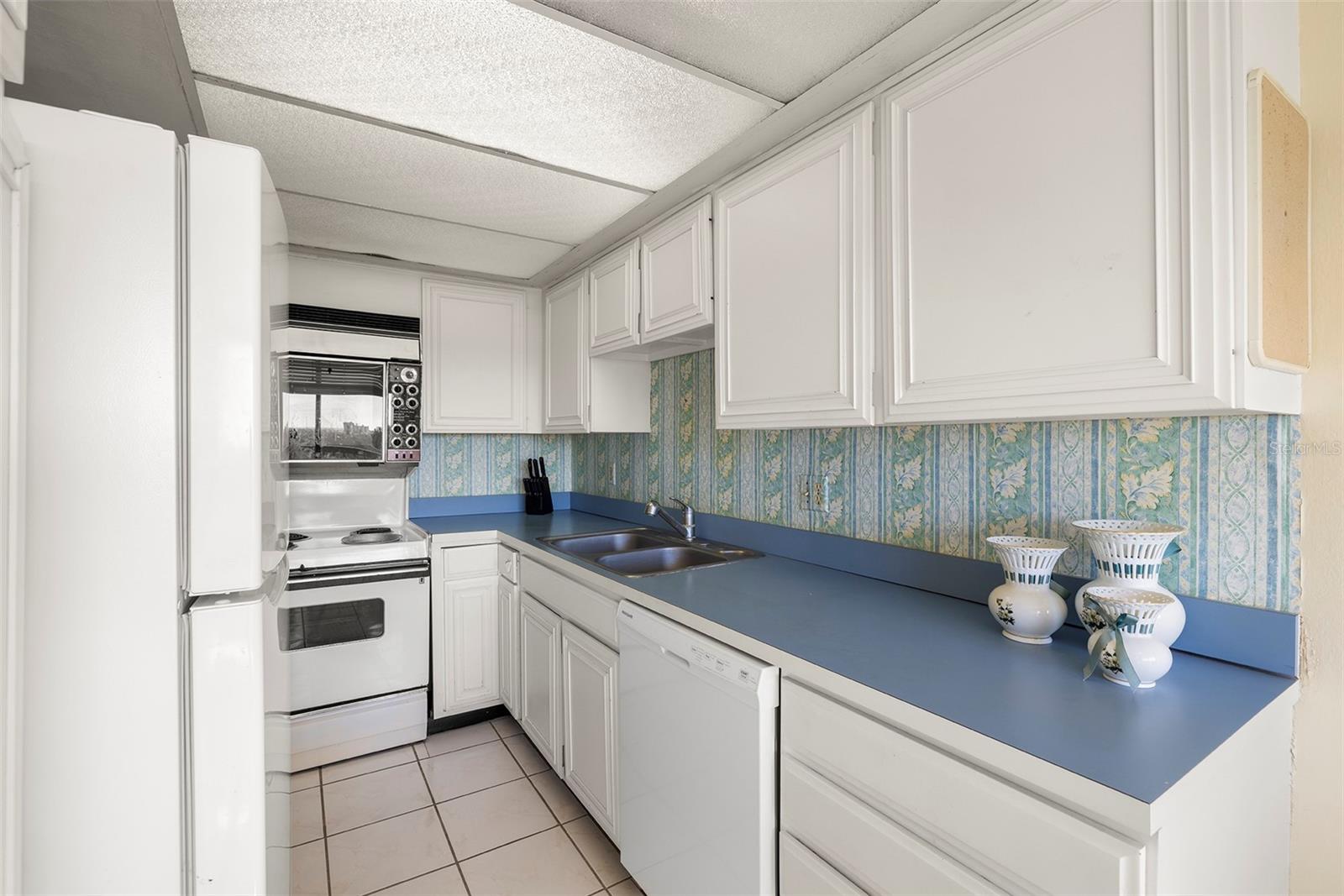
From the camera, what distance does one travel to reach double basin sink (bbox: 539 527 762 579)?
222 centimetres

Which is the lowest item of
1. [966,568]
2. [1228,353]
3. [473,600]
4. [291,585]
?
[473,600]

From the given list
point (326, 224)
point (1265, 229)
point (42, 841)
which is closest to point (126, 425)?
point (42, 841)

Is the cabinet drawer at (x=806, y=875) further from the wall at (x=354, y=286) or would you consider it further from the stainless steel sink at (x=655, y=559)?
the wall at (x=354, y=286)

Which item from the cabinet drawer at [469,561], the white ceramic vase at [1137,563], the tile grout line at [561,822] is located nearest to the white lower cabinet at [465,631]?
the cabinet drawer at [469,561]

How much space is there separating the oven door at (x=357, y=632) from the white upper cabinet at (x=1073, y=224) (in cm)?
212

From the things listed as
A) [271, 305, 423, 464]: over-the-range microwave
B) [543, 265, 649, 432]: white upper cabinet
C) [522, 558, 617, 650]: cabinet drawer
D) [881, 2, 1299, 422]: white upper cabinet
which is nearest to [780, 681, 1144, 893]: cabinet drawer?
[881, 2, 1299, 422]: white upper cabinet

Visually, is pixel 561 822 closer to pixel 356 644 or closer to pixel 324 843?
pixel 324 843

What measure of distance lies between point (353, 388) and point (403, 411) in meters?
0.23

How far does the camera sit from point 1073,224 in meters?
1.07

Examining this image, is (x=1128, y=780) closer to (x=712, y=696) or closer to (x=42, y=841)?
(x=712, y=696)

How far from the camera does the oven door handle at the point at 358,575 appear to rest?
2328 millimetres

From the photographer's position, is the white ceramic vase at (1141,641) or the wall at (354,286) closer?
the white ceramic vase at (1141,641)

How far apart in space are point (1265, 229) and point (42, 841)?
190 cm

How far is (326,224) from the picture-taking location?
238 centimetres
